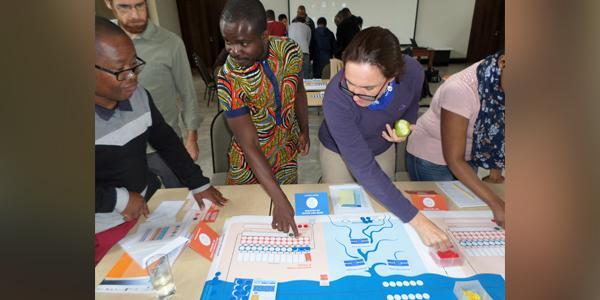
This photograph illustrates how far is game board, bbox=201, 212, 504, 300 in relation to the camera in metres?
0.97

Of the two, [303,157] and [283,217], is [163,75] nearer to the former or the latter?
[283,217]

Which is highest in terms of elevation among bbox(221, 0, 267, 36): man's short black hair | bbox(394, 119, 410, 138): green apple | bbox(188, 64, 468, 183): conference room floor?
bbox(221, 0, 267, 36): man's short black hair

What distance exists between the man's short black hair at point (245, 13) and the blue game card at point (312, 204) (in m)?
0.65

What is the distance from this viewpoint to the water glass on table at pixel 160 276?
0.98 metres

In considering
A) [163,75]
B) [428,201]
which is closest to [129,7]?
[163,75]

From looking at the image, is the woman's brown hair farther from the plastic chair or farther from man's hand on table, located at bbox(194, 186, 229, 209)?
the plastic chair

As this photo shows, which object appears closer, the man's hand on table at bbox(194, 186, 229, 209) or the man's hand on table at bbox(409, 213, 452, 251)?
the man's hand on table at bbox(409, 213, 452, 251)

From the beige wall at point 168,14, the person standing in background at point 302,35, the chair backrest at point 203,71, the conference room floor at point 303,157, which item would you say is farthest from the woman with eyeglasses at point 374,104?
the beige wall at point 168,14

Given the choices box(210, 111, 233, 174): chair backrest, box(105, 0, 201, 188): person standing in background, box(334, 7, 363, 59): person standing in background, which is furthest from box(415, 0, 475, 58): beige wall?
box(105, 0, 201, 188): person standing in background

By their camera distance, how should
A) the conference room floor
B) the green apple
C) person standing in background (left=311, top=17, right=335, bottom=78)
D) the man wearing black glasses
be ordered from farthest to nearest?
1. person standing in background (left=311, top=17, right=335, bottom=78)
2. the conference room floor
3. the green apple
4. the man wearing black glasses

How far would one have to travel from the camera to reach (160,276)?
0.99m

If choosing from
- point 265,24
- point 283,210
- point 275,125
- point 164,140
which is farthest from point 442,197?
point 164,140

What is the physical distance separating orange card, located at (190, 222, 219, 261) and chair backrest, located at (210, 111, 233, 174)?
0.88 m
